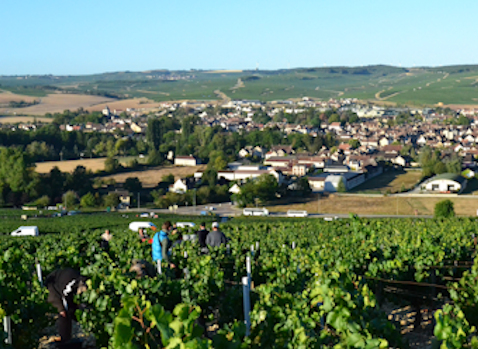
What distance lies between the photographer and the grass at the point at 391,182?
64.7 m

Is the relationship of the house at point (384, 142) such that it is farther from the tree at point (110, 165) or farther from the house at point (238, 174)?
the tree at point (110, 165)

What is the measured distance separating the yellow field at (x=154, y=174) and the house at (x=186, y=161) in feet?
6.18

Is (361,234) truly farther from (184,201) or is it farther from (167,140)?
(167,140)

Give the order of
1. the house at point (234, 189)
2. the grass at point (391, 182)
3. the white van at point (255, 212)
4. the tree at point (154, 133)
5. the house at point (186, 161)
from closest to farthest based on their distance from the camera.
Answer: the white van at point (255, 212) < the house at point (234, 189) < the grass at point (391, 182) < the house at point (186, 161) < the tree at point (154, 133)

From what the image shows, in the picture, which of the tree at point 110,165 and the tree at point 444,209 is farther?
the tree at point 110,165

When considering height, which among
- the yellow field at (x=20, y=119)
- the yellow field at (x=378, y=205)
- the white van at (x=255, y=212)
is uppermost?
the white van at (x=255, y=212)

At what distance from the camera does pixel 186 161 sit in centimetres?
8825

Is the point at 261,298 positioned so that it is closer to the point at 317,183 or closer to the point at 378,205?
the point at 378,205

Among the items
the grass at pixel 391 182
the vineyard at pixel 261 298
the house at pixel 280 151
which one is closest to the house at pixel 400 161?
the grass at pixel 391 182

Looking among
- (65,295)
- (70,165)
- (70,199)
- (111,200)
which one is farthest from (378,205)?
(65,295)

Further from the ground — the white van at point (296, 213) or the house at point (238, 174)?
the white van at point (296, 213)

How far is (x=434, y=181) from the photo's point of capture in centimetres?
6297

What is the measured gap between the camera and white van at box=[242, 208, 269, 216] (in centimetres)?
5092

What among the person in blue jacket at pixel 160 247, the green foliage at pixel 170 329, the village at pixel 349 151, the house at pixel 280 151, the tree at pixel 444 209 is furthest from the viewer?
the house at pixel 280 151
